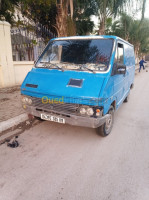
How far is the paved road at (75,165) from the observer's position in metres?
2.15

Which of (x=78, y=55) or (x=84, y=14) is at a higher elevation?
(x=84, y=14)

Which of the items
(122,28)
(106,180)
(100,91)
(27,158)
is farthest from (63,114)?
(122,28)

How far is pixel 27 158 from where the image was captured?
2.83m

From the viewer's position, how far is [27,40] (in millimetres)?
8562

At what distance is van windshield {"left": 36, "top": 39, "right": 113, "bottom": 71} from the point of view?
3377 mm

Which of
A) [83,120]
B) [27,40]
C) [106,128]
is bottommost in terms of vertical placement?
[106,128]

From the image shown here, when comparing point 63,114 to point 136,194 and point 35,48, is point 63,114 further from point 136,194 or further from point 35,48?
point 35,48

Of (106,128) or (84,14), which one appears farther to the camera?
(84,14)

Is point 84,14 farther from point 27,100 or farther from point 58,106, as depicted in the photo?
point 58,106

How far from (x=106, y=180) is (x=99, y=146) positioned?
3.06 feet

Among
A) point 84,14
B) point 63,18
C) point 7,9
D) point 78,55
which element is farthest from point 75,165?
point 84,14

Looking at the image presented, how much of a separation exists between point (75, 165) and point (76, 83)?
5.03 feet

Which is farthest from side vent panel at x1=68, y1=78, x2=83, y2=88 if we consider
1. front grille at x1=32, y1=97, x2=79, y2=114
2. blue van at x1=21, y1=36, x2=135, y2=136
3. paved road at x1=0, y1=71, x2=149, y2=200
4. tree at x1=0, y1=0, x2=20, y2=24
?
tree at x1=0, y1=0, x2=20, y2=24

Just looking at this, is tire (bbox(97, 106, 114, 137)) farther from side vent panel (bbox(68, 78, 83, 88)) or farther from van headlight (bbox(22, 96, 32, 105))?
van headlight (bbox(22, 96, 32, 105))
